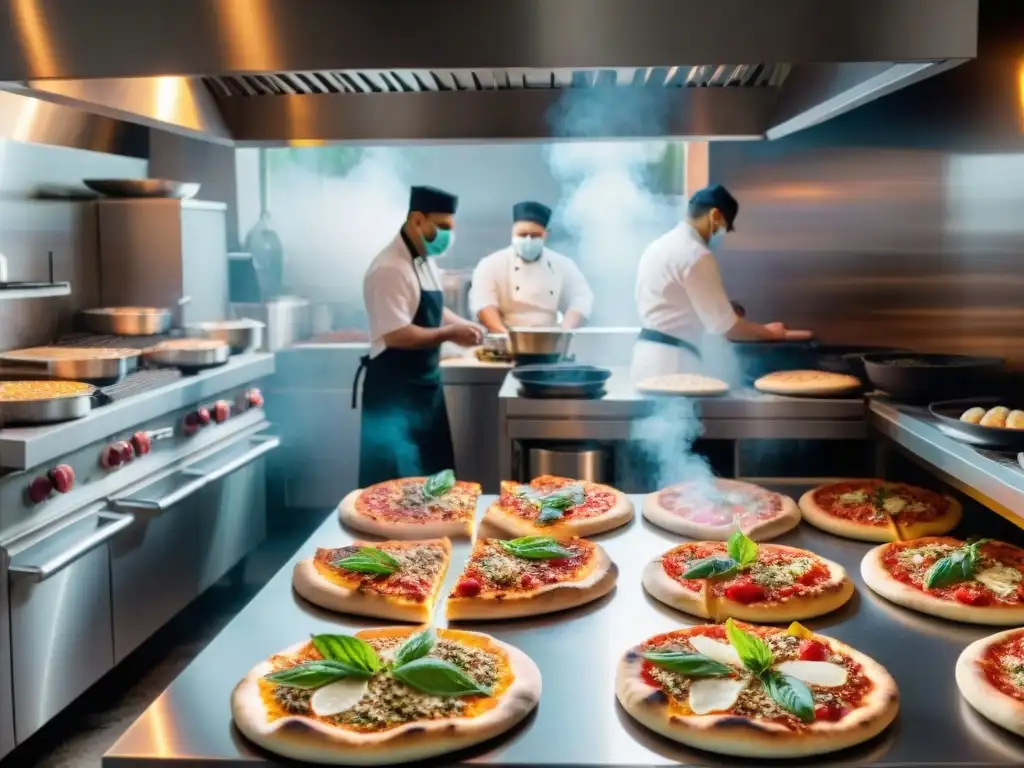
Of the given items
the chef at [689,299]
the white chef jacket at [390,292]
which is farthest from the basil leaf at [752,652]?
the white chef jacket at [390,292]

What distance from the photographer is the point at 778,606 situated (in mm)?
1804

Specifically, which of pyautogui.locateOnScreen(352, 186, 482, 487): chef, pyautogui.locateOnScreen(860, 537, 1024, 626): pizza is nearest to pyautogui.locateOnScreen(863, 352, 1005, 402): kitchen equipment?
pyautogui.locateOnScreen(860, 537, 1024, 626): pizza

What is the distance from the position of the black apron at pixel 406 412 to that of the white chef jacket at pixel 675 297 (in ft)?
3.07

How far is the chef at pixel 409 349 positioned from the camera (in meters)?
4.57

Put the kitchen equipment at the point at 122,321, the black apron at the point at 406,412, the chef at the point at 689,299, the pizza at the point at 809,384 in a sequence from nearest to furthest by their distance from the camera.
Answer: the pizza at the point at 809,384 < the chef at the point at 689,299 < the kitchen equipment at the point at 122,321 < the black apron at the point at 406,412

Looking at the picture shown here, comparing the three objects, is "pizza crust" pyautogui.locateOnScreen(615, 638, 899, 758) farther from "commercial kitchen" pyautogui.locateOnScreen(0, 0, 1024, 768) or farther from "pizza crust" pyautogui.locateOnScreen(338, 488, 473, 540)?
"pizza crust" pyautogui.locateOnScreen(338, 488, 473, 540)

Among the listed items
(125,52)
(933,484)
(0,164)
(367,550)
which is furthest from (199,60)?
(0,164)

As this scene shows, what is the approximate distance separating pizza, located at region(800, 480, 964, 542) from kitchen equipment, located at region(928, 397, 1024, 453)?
17 cm

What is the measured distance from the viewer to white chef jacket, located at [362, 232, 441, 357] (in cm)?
455

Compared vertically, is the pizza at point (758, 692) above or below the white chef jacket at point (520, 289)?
below

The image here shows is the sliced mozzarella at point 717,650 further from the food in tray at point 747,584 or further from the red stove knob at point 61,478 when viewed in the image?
the red stove knob at point 61,478

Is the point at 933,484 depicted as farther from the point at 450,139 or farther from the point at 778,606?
the point at 450,139

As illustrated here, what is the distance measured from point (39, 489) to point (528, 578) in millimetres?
1672

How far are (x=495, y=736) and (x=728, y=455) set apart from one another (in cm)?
245
